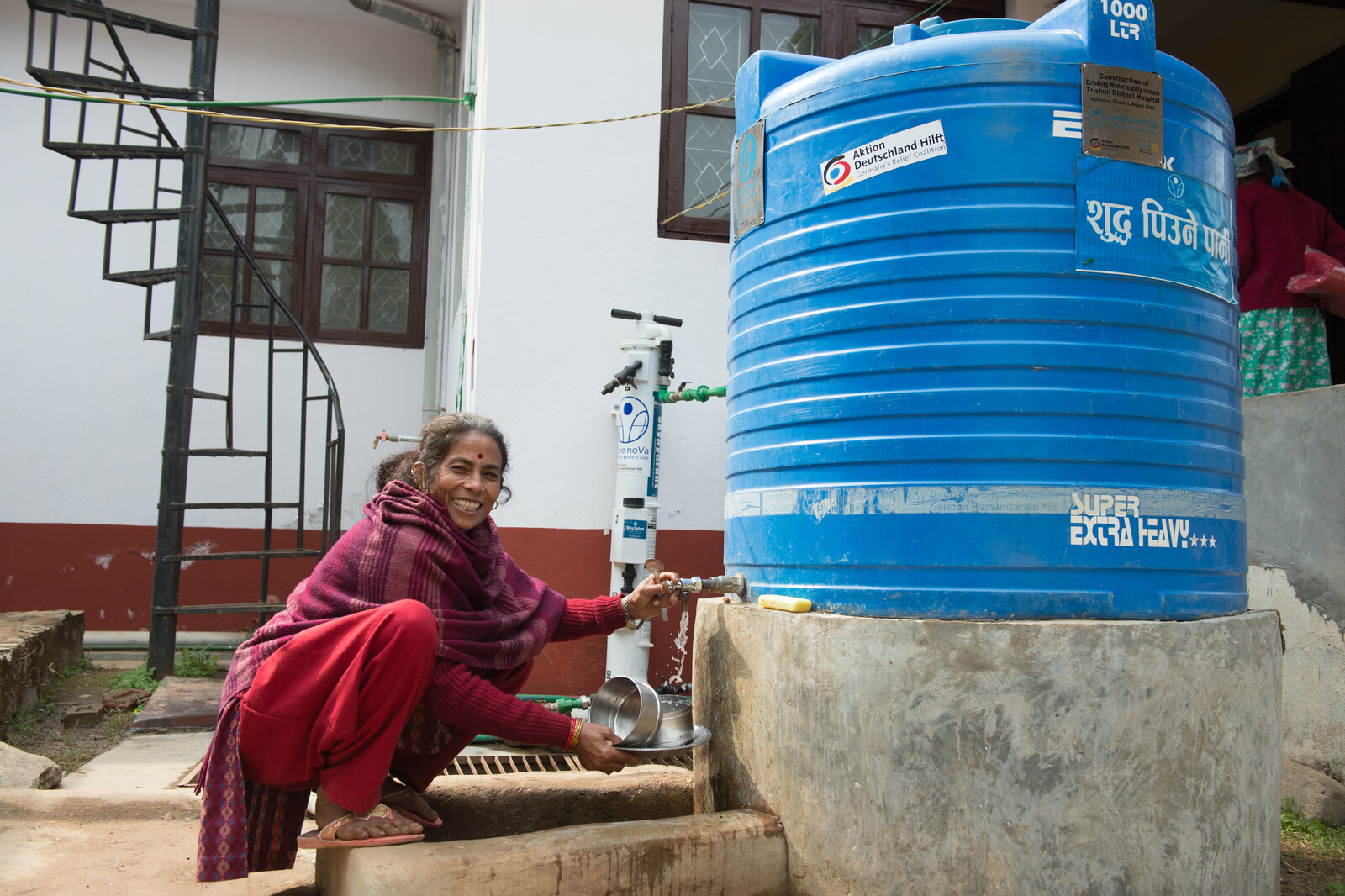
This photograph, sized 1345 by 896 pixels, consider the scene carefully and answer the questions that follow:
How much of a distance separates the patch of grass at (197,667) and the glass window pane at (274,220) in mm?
3176

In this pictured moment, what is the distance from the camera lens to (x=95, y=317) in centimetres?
649

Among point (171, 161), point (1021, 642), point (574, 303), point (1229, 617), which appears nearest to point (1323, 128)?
point (574, 303)

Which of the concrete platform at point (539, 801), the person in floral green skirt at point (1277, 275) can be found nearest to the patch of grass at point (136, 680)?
the concrete platform at point (539, 801)

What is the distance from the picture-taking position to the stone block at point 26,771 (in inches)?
121

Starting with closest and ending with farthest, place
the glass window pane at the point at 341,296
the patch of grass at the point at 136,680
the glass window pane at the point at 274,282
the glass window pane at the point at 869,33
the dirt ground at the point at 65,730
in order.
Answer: the dirt ground at the point at 65,730
the patch of grass at the point at 136,680
the glass window pane at the point at 869,33
the glass window pane at the point at 274,282
the glass window pane at the point at 341,296

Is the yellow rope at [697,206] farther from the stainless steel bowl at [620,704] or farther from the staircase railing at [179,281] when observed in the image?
the stainless steel bowl at [620,704]

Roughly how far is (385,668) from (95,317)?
5767mm

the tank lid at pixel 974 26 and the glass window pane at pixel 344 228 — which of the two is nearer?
the tank lid at pixel 974 26

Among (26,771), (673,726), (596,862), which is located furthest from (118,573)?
(596,862)

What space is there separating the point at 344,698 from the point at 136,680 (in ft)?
11.6

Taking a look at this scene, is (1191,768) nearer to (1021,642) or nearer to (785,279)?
(1021,642)

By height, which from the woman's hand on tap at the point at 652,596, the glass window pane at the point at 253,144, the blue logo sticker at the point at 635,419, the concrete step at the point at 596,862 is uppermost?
the glass window pane at the point at 253,144

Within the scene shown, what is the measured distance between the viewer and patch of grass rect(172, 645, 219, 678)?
4883 millimetres

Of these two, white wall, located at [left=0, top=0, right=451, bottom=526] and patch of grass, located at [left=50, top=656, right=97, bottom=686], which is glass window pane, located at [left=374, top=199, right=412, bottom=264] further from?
patch of grass, located at [left=50, top=656, right=97, bottom=686]
